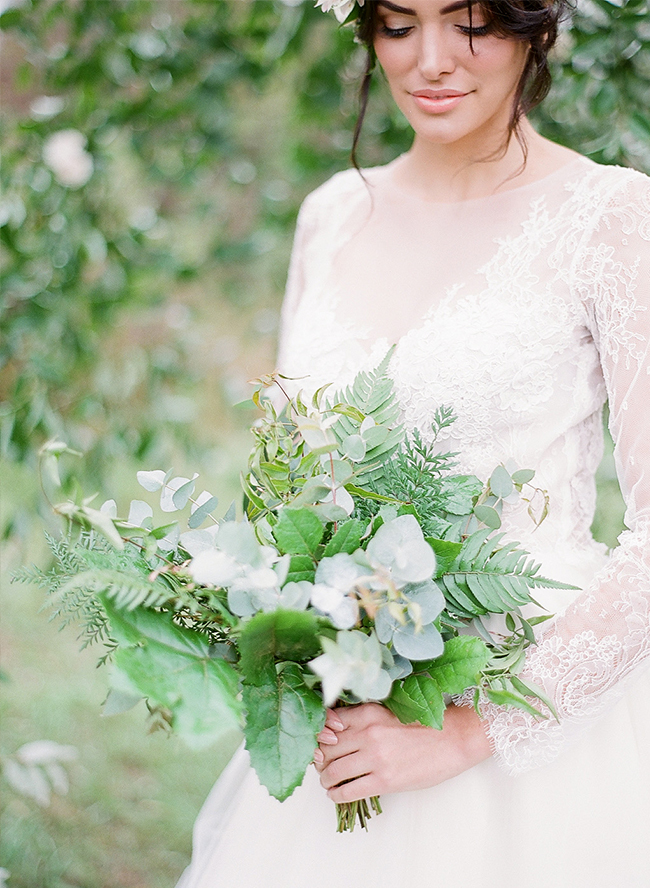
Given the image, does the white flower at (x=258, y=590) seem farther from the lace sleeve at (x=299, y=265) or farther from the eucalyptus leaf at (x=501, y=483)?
the lace sleeve at (x=299, y=265)

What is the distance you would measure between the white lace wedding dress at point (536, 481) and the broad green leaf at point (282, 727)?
30cm

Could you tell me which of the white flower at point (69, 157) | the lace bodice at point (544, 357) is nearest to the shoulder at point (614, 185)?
the lace bodice at point (544, 357)

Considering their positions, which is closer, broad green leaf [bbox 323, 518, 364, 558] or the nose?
broad green leaf [bbox 323, 518, 364, 558]

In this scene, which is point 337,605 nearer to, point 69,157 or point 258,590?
point 258,590

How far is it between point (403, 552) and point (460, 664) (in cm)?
17

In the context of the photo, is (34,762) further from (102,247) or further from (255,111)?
(255,111)

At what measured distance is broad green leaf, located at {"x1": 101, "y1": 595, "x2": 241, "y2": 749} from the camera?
0.67 metres

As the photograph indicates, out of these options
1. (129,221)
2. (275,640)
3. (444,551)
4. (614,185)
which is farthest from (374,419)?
(129,221)

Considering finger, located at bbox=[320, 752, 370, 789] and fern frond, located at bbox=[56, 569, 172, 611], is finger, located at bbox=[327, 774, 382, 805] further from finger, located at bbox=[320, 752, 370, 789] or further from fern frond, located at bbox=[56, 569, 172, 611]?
fern frond, located at bbox=[56, 569, 172, 611]

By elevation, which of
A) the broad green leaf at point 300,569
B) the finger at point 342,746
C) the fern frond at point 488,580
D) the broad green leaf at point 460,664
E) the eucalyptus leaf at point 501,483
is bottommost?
the finger at point 342,746

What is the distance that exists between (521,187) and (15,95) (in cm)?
244

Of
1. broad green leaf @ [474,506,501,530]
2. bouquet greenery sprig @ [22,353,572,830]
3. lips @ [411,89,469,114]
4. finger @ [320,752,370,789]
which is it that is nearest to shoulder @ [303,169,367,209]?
lips @ [411,89,469,114]

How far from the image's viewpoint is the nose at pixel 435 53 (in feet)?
3.73

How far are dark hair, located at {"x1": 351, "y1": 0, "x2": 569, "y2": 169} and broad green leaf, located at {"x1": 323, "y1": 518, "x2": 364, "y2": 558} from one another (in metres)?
0.75
